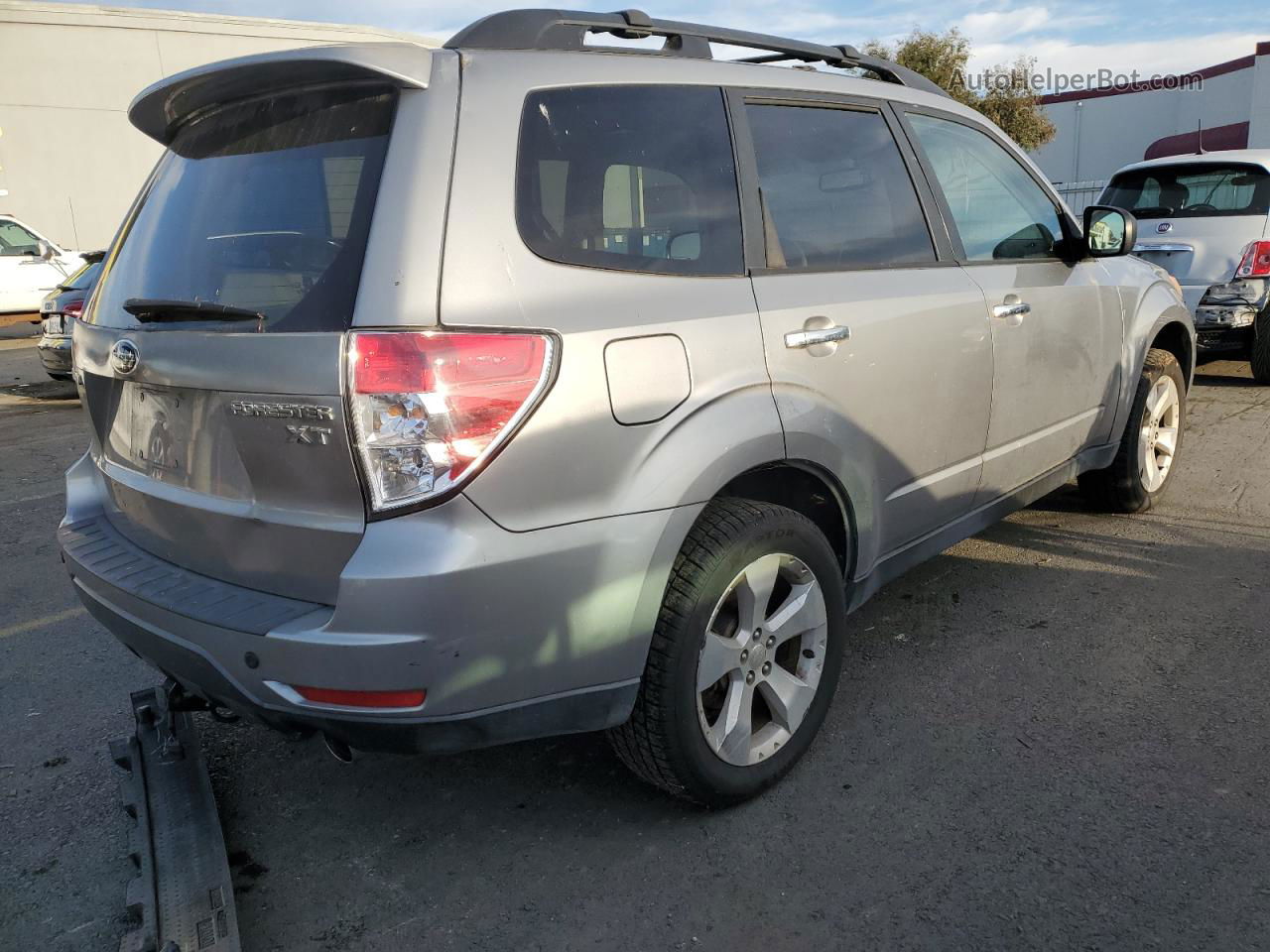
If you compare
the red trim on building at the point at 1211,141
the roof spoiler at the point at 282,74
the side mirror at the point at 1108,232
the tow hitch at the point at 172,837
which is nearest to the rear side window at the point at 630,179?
the roof spoiler at the point at 282,74

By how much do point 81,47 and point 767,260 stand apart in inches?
966

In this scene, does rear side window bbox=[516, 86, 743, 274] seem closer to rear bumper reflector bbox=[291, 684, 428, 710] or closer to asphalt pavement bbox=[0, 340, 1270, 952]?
rear bumper reflector bbox=[291, 684, 428, 710]

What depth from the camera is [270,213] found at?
239cm

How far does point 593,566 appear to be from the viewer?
226 cm

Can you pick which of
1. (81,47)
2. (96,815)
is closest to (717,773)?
(96,815)

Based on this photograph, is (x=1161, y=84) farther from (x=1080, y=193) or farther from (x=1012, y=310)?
(x=1012, y=310)

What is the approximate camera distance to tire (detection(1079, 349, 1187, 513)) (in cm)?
471

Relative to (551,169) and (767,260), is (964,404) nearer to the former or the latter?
(767,260)

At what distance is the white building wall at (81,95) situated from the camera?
22.0 meters

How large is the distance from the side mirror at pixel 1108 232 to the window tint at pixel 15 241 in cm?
1606

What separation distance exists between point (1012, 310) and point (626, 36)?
5.32 ft

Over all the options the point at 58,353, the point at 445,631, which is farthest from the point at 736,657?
the point at 58,353

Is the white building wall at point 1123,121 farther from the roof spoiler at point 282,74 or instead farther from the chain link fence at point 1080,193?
the roof spoiler at point 282,74

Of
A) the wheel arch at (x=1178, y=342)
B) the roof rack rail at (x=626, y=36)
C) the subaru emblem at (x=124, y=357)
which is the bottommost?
the wheel arch at (x=1178, y=342)
